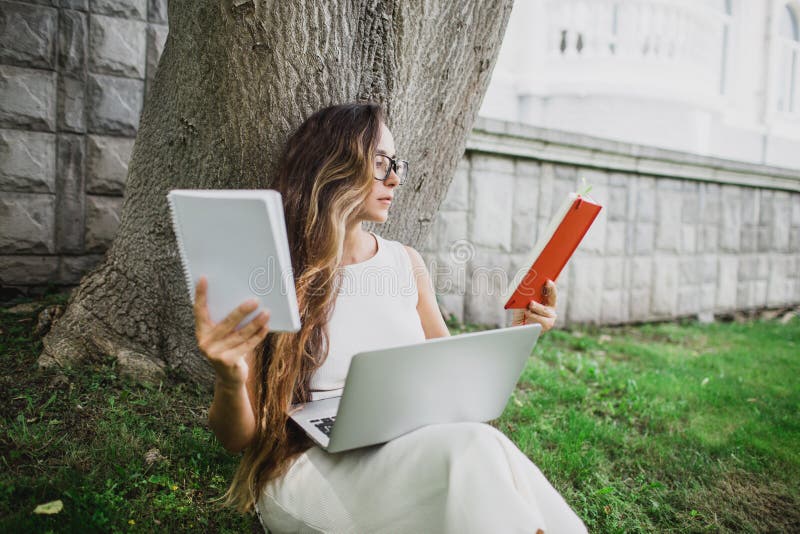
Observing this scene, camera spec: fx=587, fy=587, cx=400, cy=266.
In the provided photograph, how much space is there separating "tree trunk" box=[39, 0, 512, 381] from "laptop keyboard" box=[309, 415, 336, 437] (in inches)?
38.4

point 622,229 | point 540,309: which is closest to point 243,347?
point 540,309

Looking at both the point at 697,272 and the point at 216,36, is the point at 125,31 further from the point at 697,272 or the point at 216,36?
the point at 697,272

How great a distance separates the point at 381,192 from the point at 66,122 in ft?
7.60

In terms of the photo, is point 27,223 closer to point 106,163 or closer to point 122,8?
point 106,163

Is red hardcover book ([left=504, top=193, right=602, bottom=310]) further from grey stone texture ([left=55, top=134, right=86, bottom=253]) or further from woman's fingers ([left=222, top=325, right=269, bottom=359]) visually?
grey stone texture ([left=55, top=134, right=86, bottom=253])

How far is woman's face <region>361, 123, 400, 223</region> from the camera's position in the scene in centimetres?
194

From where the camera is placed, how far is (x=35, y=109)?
3203 millimetres

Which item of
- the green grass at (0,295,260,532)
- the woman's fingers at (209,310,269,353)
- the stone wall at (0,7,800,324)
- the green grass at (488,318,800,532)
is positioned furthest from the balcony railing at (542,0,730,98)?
the woman's fingers at (209,310,269,353)

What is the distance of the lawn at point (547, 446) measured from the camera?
1.89 metres

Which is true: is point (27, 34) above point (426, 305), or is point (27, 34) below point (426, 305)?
above

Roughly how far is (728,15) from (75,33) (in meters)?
11.0

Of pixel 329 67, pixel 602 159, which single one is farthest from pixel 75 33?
pixel 602 159

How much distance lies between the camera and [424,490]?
57.4 inches

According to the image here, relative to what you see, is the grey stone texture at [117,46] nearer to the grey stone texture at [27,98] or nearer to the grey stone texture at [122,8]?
the grey stone texture at [122,8]
